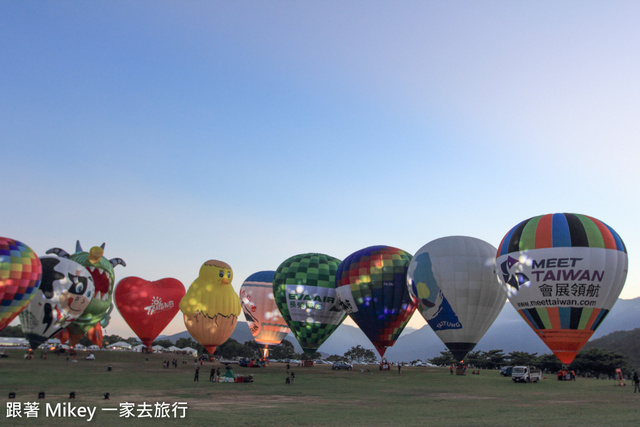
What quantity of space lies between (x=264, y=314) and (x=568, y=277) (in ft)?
120

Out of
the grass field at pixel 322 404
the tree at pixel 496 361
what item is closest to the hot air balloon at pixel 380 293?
the grass field at pixel 322 404

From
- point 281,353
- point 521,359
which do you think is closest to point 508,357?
point 521,359

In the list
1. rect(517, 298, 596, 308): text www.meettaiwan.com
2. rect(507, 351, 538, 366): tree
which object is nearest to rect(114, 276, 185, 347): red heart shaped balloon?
rect(517, 298, 596, 308): text www.meettaiwan.com

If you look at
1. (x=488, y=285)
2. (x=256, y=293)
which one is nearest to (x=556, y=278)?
(x=488, y=285)

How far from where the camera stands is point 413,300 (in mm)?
42750

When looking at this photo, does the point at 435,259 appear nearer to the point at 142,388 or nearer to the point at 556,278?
the point at 556,278

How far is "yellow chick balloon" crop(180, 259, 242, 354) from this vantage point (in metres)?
48.8

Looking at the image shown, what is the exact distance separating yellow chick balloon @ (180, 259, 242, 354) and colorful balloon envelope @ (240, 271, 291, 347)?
33.1 feet

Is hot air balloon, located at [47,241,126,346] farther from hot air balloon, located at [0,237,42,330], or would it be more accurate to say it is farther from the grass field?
the grass field

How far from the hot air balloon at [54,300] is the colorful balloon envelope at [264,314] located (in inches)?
766

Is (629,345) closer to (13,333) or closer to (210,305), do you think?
(210,305)

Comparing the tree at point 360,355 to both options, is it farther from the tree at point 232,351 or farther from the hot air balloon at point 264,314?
the hot air balloon at point 264,314

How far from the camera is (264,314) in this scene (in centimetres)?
6062

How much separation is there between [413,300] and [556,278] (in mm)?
12824
